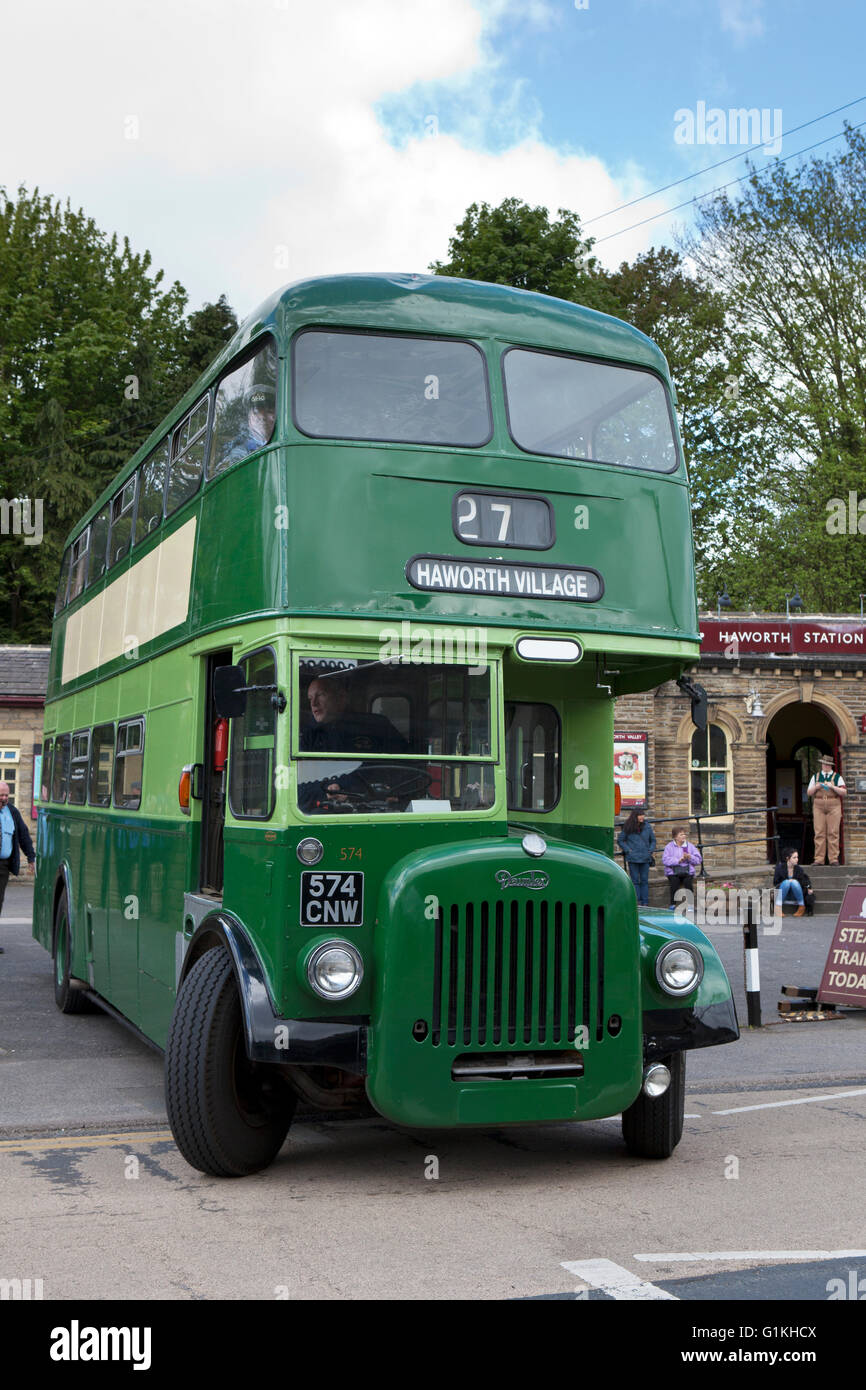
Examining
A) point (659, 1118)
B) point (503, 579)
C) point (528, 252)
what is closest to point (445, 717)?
point (503, 579)

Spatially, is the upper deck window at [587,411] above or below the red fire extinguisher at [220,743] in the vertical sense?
above

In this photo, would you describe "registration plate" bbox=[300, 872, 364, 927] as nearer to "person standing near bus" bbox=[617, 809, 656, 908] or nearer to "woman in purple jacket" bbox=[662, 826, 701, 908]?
"person standing near bus" bbox=[617, 809, 656, 908]

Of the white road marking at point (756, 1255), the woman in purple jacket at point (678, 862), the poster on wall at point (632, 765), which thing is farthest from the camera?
the poster on wall at point (632, 765)

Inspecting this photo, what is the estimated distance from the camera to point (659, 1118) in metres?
7.35

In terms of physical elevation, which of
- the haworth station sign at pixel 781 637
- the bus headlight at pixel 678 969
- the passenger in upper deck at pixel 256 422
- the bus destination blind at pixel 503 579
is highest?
the haworth station sign at pixel 781 637

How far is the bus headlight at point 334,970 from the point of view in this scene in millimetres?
6480

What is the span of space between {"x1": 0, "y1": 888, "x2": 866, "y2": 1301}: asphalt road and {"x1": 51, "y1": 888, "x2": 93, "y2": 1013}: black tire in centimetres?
286

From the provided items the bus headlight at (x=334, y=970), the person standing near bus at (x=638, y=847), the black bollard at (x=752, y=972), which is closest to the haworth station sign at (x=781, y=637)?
the person standing near bus at (x=638, y=847)

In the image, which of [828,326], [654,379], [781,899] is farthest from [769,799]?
[654,379]

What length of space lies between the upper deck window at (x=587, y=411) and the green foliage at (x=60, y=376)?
35774 mm

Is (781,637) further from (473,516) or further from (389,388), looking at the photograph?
(389,388)

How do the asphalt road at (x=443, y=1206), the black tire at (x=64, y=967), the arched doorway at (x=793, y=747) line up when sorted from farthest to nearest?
the arched doorway at (x=793, y=747) → the black tire at (x=64, y=967) → the asphalt road at (x=443, y=1206)

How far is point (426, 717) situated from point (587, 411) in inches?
77.4

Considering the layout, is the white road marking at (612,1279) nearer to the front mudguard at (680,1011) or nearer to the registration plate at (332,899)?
the front mudguard at (680,1011)
